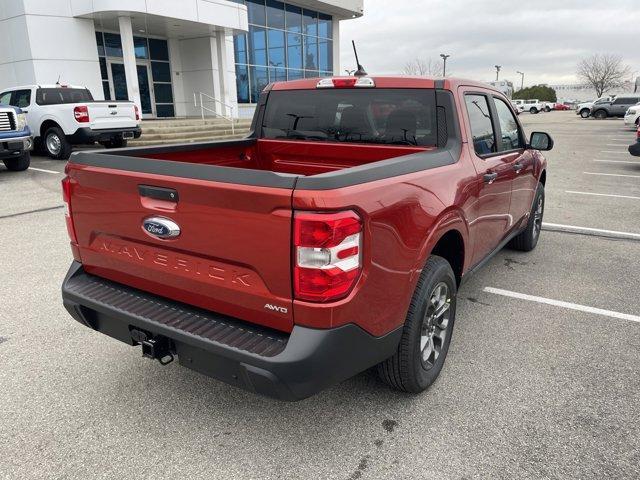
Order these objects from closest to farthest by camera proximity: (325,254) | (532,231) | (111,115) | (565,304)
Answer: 1. (325,254)
2. (565,304)
3. (532,231)
4. (111,115)

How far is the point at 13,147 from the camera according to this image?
419 inches

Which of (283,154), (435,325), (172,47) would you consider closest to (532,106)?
(172,47)

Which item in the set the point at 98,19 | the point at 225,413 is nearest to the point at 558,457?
the point at 225,413

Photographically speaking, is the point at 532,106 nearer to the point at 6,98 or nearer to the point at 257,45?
the point at 257,45

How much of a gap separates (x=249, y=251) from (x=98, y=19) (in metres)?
19.4

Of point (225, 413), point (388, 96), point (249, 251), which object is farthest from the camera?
point (388, 96)

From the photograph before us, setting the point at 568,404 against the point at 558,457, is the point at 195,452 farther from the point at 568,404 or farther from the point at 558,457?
the point at 568,404

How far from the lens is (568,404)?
2883 millimetres

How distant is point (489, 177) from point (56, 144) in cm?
1265

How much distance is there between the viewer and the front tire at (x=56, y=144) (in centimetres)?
1276

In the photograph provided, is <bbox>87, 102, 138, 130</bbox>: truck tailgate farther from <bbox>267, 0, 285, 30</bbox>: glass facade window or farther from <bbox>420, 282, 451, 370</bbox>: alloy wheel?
<bbox>267, 0, 285, 30</bbox>: glass facade window

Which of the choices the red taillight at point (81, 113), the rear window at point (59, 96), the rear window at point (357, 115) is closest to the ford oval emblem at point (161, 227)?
the rear window at point (357, 115)

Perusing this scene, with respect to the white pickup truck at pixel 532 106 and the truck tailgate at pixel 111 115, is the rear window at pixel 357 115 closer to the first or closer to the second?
the truck tailgate at pixel 111 115

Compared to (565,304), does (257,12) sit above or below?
above
